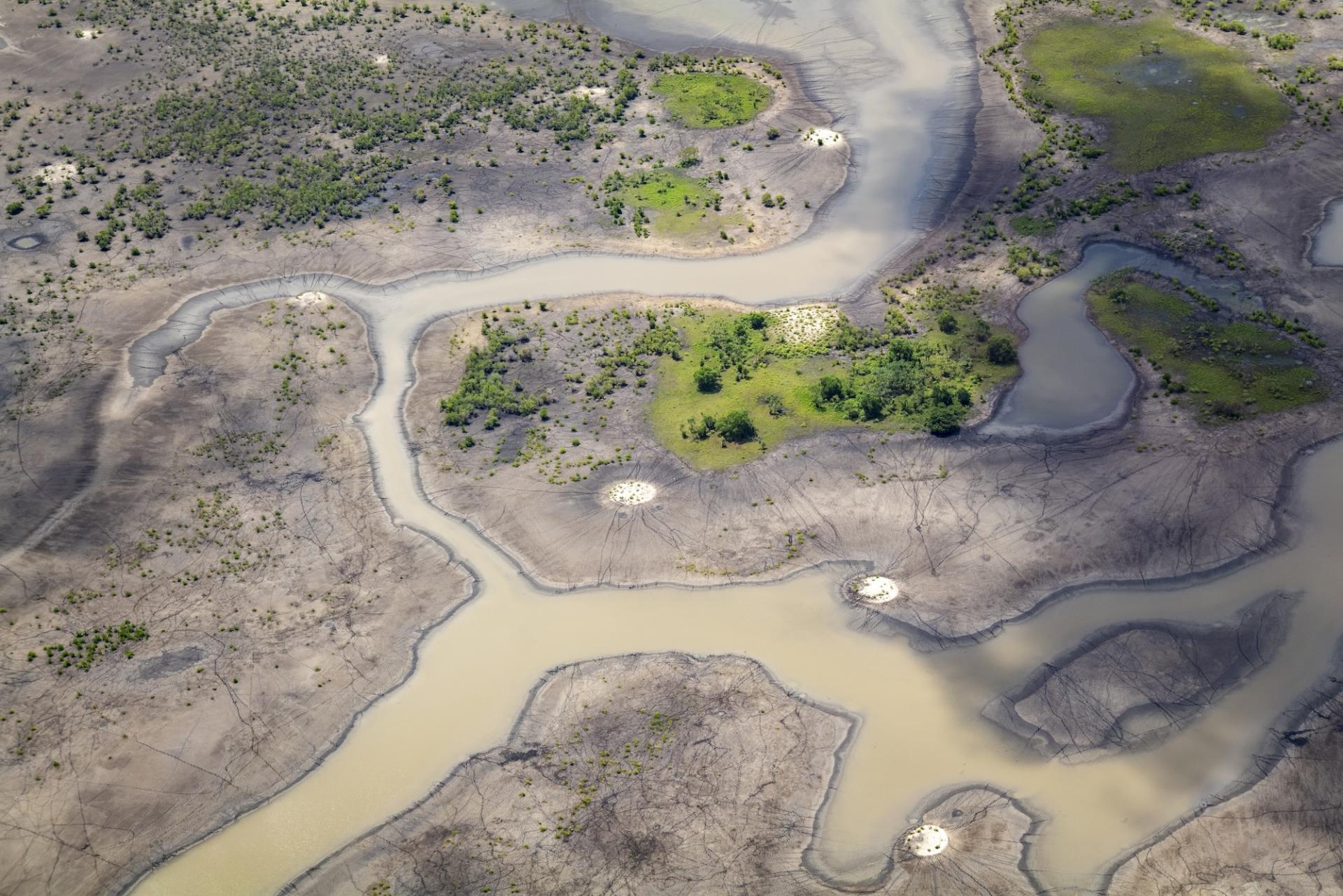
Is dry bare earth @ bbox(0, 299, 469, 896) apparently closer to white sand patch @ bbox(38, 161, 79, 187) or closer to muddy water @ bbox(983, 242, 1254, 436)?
white sand patch @ bbox(38, 161, 79, 187)

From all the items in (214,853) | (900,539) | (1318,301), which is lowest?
(214,853)

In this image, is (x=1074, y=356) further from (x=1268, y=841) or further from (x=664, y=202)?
(x=1268, y=841)

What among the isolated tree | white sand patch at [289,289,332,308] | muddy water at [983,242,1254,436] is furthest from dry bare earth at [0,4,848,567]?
muddy water at [983,242,1254,436]

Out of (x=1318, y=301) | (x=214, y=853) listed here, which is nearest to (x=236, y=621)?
(x=214, y=853)

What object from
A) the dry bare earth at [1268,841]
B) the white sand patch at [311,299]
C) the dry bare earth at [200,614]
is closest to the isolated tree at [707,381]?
the dry bare earth at [200,614]

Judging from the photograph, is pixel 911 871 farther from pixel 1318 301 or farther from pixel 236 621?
pixel 1318 301

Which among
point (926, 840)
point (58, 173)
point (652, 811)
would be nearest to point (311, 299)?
point (58, 173)

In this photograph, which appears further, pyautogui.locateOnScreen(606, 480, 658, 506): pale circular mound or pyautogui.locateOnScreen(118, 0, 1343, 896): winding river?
pyautogui.locateOnScreen(606, 480, 658, 506): pale circular mound
